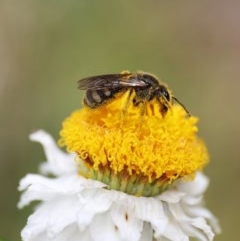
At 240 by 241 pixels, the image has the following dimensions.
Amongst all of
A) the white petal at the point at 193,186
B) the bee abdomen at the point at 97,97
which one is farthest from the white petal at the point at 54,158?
the white petal at the point at 193,186

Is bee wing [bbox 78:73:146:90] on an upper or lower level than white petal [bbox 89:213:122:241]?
upper

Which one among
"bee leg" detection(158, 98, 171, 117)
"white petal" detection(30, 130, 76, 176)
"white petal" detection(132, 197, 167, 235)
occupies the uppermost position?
"bee leg" detection(158, 98, 171, 117)

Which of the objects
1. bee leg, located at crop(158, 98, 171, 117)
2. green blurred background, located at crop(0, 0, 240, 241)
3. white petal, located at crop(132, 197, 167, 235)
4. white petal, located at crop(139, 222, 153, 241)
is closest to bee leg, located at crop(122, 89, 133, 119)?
bee leg, located at crop(158, 98, 171, 117)

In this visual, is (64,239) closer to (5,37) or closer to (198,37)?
(5,37)

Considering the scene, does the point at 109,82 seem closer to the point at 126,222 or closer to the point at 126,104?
the point at 126,104

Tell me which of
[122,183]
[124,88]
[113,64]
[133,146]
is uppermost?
[113,64]

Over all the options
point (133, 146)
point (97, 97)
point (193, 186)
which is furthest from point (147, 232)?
point (97, 97)

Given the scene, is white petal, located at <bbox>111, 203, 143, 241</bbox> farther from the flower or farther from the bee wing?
the bee wing

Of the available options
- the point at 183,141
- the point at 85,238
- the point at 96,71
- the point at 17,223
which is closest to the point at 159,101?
the point at 183,141

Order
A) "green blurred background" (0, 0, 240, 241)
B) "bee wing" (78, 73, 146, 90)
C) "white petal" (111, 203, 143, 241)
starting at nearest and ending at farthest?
"white petal" (111, 203, 143, 241), "bee wing" (78, 73, 146, 90), "green blurred background" (0, 0, 240, 241)
